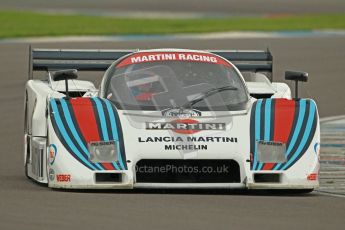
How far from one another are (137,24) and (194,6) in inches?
335

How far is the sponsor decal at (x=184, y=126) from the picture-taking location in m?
10.5

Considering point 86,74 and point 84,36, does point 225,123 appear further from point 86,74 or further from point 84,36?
point 84,36

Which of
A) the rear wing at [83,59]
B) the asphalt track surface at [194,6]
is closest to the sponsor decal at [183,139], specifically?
the rear wing at [83,59]

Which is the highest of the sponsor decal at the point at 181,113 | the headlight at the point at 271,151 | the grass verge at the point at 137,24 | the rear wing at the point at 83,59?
the grass verge at the point at 137,24

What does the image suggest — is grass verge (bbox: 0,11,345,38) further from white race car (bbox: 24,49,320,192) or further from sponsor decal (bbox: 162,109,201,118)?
sponsor decal (bbox: 162,109,201,118)

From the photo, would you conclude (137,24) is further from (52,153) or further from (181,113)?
(52,153)

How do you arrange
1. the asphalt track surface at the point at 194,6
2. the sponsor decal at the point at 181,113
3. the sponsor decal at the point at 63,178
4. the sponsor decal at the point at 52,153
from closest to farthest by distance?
the sponsor decal at the point at 63,178
the sponsor decal at the point at 52,153
the sponsor decal at the point at 181,113
the asphalt track surface at the point at 194,6

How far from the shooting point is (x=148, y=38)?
27.0 meters

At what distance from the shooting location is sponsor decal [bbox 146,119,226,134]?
10.5 m

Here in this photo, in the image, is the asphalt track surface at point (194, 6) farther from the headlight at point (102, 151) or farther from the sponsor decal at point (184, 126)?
the headlight at point (102, 151)

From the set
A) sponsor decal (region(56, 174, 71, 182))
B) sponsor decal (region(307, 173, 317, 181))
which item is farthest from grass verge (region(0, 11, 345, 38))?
sponsor decal (region(307, 173, 317, 181))

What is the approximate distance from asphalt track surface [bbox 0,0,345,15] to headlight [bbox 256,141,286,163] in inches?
1038

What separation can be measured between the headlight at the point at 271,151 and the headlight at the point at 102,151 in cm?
115

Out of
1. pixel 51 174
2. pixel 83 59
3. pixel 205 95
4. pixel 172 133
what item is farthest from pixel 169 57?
pixel 51 174
